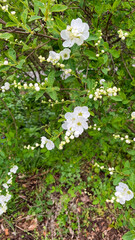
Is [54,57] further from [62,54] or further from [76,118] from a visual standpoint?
[76,118]

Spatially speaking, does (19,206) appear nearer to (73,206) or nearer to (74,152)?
(73,206)

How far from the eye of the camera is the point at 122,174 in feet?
5.41

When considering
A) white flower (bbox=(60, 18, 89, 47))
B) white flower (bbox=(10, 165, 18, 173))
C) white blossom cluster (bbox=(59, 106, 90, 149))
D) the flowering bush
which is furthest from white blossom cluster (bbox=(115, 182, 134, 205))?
white flower (bbox=(10, 165, 18, 173))

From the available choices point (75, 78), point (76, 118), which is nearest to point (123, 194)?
point (76, 118)

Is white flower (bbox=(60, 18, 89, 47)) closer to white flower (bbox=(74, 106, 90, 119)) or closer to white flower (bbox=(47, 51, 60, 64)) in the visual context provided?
white flower (bbox=(47, 51, 60, 64))

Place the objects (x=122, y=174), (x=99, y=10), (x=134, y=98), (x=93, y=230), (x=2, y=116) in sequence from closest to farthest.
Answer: (x=99, y=10) → (x=122, y=174) → (x=134, y=98) → (x=93, y=230) → (x=2, y=116)

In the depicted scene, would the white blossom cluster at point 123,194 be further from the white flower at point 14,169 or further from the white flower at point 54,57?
the white flower at point 14,169

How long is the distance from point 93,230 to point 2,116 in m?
2.59

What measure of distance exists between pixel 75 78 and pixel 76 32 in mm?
707

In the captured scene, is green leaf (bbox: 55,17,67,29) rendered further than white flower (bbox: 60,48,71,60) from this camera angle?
No

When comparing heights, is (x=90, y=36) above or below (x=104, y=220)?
above

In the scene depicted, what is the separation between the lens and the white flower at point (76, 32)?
1.10 metres

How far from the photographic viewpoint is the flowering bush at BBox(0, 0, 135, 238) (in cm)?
132

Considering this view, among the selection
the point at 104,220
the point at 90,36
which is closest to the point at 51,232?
the point at 104,220
